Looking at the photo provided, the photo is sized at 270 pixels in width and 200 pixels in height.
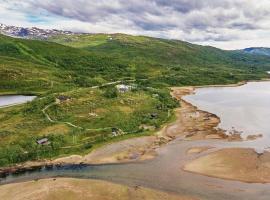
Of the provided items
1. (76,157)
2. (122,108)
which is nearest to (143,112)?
(122,108)

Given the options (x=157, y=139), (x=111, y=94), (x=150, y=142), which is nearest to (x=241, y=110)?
(x=111, y=94)

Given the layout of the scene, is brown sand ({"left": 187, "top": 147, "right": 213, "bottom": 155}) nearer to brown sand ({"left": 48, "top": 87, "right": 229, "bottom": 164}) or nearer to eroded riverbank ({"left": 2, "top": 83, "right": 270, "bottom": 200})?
eroded riverbank ({"left": 2, "top": 83, "right": 270, "bottom": 200})

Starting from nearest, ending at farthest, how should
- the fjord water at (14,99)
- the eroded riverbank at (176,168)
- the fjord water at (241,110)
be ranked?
the eroded riverbank at (176,168) → the fjord water at (241,110) → the fjord water at (14,99)

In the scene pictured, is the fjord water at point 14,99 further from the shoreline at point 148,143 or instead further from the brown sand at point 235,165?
the brown sand at point 235,165

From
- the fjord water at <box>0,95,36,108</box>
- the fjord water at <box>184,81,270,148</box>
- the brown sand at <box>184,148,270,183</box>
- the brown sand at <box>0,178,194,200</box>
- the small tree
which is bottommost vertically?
the brown sand at <box>0,178,194,200</box>

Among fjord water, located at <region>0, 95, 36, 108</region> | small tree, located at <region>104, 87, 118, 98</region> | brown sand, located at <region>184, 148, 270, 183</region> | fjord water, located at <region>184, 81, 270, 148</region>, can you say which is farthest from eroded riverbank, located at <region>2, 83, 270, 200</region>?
fjord water, located at <region>0, 95, 36, 108</region>

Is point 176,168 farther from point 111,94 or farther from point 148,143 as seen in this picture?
point 111,94

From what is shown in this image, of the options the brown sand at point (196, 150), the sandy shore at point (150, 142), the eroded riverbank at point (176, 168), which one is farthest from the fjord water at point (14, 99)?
the brown sand at point (196, 150)
